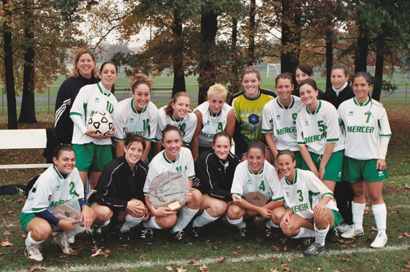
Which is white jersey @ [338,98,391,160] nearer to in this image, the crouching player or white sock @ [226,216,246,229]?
the crouching player

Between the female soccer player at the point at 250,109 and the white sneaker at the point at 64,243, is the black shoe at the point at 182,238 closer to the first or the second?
the white sneaker at the point at 64,243

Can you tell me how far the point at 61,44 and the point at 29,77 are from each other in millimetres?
3777

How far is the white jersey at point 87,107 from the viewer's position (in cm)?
488

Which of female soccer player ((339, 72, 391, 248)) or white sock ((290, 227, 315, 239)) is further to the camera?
female soccer player ((339, 72, 391, 248))

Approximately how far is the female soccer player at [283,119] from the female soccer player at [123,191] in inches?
60.5

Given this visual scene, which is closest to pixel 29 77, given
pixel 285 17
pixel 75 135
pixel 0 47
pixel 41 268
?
pixel 0 47

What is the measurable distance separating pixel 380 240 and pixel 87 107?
3539 mm

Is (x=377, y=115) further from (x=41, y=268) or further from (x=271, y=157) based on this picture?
(x=41, y=268)

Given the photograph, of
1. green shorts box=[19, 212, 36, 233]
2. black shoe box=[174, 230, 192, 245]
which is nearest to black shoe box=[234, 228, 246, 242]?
black shoe box=[174, 230, 192, 245]

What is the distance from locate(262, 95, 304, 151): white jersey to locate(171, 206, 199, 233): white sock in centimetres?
130

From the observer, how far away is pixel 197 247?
4672 mm

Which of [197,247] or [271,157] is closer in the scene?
[197,247]

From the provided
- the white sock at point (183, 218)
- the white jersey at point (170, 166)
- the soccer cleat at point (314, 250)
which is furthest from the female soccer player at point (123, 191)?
the soccer cleat at point (314, 250)

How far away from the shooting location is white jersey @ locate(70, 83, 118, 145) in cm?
488
